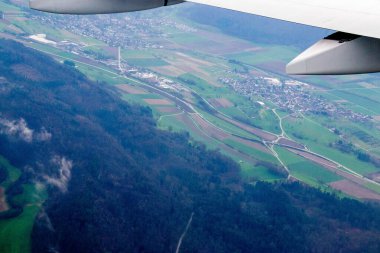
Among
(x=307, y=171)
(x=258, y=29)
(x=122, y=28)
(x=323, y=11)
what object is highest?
(x=258, y=29)

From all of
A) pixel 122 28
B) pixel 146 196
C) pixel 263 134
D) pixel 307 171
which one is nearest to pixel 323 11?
pixel 146 196

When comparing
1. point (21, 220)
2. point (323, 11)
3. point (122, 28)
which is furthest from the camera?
point (122, 28)

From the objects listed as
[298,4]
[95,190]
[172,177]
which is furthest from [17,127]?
[298,4]

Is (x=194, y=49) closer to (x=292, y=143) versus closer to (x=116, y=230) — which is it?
(x=292, y=143)

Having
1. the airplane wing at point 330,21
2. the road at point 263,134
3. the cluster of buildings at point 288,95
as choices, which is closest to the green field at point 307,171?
the road at point 263,134

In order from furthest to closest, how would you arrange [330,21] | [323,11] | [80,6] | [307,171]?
[307,171] < [80,6] < [323,11] < [330,21]

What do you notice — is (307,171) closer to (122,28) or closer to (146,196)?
(146,196)
